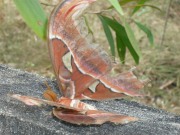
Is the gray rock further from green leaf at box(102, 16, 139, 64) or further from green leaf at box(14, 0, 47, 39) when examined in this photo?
green leaf at box(102, 16, 139, 64)

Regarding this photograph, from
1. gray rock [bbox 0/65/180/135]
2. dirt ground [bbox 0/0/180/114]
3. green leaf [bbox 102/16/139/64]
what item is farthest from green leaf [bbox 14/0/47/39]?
dirt ground [bbox 0/0/180/114]

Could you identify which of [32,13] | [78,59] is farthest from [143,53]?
[32,13]

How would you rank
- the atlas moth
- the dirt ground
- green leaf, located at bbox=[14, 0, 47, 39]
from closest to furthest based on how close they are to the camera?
green leaf, located at bbox=[14, 0, 47, 39]
the atlas moth
the dirt ground

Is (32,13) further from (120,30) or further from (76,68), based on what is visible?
(120,30)

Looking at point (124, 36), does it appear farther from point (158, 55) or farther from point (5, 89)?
point (158, 55)

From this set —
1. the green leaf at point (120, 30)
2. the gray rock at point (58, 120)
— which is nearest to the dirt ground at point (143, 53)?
the green leaf at point (120, 30)

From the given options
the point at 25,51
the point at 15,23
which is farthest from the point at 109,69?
the point at 15,23

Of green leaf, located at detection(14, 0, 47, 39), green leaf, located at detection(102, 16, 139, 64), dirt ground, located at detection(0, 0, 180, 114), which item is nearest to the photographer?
green leaf, located at detection(14, 0, 47, 39)

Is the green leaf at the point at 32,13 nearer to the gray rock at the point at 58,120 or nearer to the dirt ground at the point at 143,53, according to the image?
the gray rock at the point at 58,120
